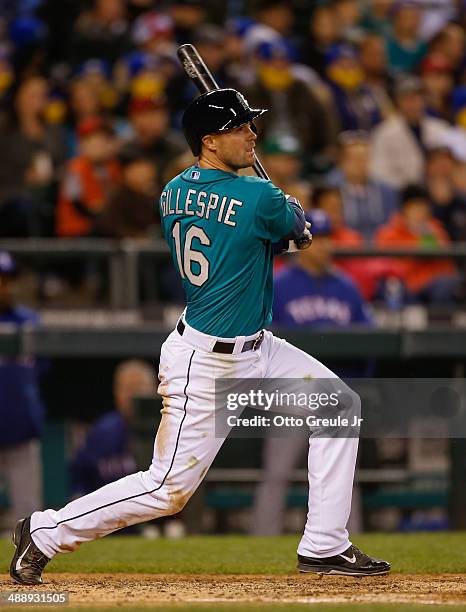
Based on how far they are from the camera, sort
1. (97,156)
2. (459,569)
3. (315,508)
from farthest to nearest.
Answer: (97,156) → (459,569) → (315,508)

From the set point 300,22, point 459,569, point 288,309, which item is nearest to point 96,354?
point 288,309

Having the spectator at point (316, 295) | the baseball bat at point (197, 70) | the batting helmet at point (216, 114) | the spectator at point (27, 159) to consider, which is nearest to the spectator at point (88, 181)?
the spectator at point (27, 159)

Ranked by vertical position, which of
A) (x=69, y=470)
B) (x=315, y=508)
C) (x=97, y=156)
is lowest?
(x=69, y=470)

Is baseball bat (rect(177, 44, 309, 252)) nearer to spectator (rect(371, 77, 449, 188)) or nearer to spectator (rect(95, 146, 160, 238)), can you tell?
spectator (rect(95, 146, 160, 238))

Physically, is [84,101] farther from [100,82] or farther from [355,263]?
[355,263]

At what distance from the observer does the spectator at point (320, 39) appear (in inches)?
500

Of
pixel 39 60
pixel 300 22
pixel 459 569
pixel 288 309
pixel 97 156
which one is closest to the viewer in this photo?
pixel 459 569

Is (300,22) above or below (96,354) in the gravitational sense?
above

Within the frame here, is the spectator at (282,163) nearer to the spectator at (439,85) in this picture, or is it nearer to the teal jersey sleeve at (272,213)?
the spectator at (439,85)

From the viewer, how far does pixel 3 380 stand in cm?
902

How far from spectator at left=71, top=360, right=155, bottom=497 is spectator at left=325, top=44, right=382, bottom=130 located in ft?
12.2

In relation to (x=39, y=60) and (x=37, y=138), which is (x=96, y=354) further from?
(x=39, y=60)

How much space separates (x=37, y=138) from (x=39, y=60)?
4.20 ft

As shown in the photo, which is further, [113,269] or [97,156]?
[97,156]
